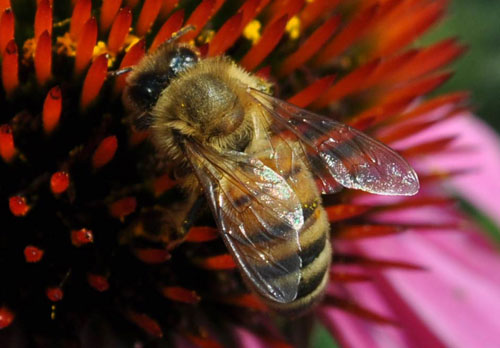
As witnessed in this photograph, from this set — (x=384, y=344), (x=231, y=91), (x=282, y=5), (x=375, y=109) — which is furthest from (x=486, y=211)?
(x=231, y=91)

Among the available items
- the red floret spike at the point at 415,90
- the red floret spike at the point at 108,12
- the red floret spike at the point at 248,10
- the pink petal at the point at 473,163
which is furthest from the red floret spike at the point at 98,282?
the pink petal at the point at 473,163

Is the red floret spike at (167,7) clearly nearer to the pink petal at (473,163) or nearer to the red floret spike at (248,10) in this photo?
the red floret spike at (248,10)

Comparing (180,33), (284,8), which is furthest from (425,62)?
(180,33)

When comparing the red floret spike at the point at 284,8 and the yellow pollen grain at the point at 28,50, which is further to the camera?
the red floret spike at the point at 284,8

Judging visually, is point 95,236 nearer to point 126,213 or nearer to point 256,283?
point 126,213

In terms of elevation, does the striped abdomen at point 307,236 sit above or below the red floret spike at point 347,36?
below

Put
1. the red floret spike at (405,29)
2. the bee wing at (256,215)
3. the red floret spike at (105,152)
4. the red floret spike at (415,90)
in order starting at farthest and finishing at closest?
1. the red floret spike at (405,29)
2. the red floret spike at (415,90)
3. the red floret spike at (105,152)
4. the bee wing at (256,215)

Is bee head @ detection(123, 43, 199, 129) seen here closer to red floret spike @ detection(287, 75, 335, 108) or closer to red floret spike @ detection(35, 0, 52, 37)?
red floret spike @ detection(35, 0, 52, 37)
